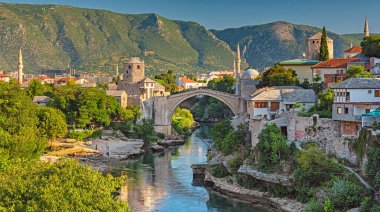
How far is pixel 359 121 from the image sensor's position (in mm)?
35906

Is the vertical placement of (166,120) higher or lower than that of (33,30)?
lower

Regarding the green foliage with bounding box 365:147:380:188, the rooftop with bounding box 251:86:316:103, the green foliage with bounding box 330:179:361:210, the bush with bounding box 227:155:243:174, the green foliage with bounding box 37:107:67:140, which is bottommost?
the green foliage with bounding box 330:179:361:210

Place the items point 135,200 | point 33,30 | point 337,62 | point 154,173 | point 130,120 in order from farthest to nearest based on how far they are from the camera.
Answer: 1. point 33,30
2. point 130,120
3. point 337,62
4. point 154,173
5. point 135,200

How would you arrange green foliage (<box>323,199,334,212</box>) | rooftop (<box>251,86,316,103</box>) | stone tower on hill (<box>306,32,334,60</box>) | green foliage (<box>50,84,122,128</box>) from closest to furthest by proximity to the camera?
green foliage (<box>323,199,334,212</box>) → rooftop (<box>251,86,316,103</box>) → green foliage (<box>50,84,122,128</box>) → stone tower on hill (<box>306,32,334,60</box>)

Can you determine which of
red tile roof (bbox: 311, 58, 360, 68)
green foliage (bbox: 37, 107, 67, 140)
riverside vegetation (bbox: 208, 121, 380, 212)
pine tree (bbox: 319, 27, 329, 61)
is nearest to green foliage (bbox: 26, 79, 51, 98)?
green foliage (bbox: 37, 107, 67, 140)

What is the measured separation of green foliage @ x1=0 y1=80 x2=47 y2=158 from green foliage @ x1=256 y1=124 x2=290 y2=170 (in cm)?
1415

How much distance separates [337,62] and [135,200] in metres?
22.1

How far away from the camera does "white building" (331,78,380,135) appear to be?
120 ft

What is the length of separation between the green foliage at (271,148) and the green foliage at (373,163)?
630 centimetres

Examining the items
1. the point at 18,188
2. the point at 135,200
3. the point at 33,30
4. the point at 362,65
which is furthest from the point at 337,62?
the point at 33,30

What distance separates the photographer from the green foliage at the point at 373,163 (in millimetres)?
31859

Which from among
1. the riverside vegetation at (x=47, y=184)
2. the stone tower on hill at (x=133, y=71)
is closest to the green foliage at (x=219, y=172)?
the riverside vegetation at (x=47, y=184)

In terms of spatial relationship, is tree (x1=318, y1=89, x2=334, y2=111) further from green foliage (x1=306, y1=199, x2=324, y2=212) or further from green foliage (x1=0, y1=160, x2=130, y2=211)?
green foliage (x1=0, y1=160, x2=130, y2=211)

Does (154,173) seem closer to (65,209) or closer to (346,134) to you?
(346,134)
